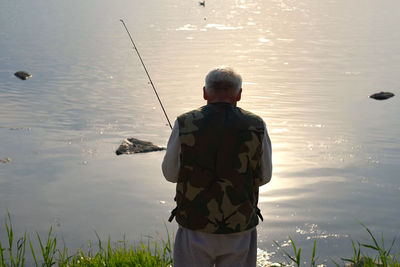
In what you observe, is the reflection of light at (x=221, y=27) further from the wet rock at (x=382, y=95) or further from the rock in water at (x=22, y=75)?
the wet rock at (x=382, y=95)

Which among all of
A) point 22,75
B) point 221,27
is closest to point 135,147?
point 22,75

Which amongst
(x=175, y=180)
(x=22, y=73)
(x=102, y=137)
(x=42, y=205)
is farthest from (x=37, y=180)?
(x=22, y=73)

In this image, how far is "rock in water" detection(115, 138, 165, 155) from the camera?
13768 millimetres

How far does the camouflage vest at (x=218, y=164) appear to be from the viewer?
430 centimetres

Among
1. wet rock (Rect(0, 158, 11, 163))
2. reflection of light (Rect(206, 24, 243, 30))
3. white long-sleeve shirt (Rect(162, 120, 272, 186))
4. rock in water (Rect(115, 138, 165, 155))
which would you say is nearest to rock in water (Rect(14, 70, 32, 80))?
rock in water (Rect(115, 138, 165, 155))

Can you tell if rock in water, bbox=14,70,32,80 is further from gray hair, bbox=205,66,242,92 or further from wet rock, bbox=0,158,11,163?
gray hair, bbox=205,66,242,92

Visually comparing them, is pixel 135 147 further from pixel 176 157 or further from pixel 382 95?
pixel 176 157

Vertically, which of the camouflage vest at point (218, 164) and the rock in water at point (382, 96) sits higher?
the camouflage vest at point (218, 164)

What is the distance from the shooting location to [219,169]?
432 cm

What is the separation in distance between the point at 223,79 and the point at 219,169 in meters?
0.54

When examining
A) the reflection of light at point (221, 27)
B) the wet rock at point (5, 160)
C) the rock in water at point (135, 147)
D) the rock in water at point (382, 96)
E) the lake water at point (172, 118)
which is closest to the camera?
the lake water at point (172, 118)

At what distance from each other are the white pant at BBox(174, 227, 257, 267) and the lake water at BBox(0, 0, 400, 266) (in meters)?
4.50

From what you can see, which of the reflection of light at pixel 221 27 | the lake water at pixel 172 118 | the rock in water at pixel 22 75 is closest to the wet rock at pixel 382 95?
the lake water at pixel 172 118

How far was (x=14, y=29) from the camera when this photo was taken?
38.7 meters
